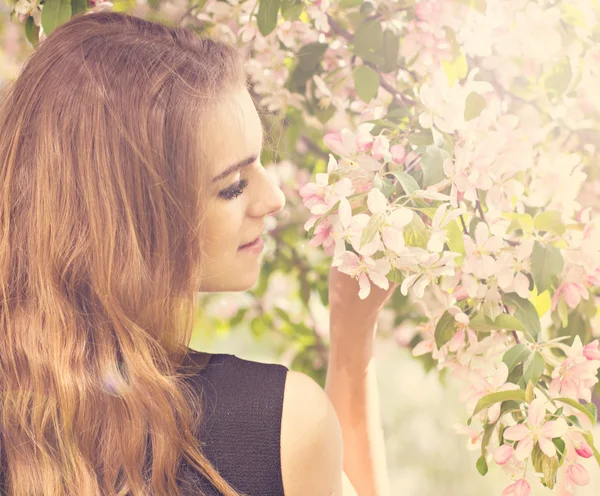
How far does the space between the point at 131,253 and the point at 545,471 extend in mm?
607

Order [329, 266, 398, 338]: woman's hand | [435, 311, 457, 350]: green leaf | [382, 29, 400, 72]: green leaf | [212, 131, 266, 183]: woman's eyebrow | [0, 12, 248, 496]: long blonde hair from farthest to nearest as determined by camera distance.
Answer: [382, 29, 400, 72]: green leaf
[329, 266, 398, 338]: woman's hand
[435, 311, 457, 350]: green leaf
[212, 131, 266, 183]: woman's eyebrow
[0, 12, 248, 496]: long blonde hair

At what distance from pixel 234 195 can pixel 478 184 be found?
0.33 metres

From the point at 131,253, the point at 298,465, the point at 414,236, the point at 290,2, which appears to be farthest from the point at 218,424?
the point at 290,2

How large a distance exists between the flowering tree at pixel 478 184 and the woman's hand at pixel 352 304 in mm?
82

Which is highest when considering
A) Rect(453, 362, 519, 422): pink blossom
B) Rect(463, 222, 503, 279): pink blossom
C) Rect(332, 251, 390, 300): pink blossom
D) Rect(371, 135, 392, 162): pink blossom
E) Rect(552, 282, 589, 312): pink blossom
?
Rect(371, 135, 392, 162): pink blossom

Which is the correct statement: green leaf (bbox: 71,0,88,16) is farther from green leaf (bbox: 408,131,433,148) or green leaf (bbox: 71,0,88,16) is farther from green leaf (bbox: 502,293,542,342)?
green leaf (bbox: 502,293,542,342)

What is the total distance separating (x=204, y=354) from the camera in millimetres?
979

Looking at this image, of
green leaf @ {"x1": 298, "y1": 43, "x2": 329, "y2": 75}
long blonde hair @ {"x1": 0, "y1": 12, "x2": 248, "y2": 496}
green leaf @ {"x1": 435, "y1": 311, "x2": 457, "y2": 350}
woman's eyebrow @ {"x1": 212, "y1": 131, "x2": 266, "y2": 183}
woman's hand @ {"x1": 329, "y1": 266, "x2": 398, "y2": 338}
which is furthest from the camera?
green leaf @ {"x1": 298, "y1": 43, "x2": 329, "y2": 75}

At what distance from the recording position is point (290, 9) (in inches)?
51.8

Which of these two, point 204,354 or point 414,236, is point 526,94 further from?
point 204,354

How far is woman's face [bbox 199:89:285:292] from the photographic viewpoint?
0.98 m

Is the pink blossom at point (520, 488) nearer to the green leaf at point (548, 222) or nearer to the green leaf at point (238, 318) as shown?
the green leaf at point (548, 222)

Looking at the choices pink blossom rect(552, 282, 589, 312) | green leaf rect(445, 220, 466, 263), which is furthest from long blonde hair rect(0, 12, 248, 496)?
pink blossom rect(552, 282, 589, 312)

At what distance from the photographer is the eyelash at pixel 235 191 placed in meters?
1.01
